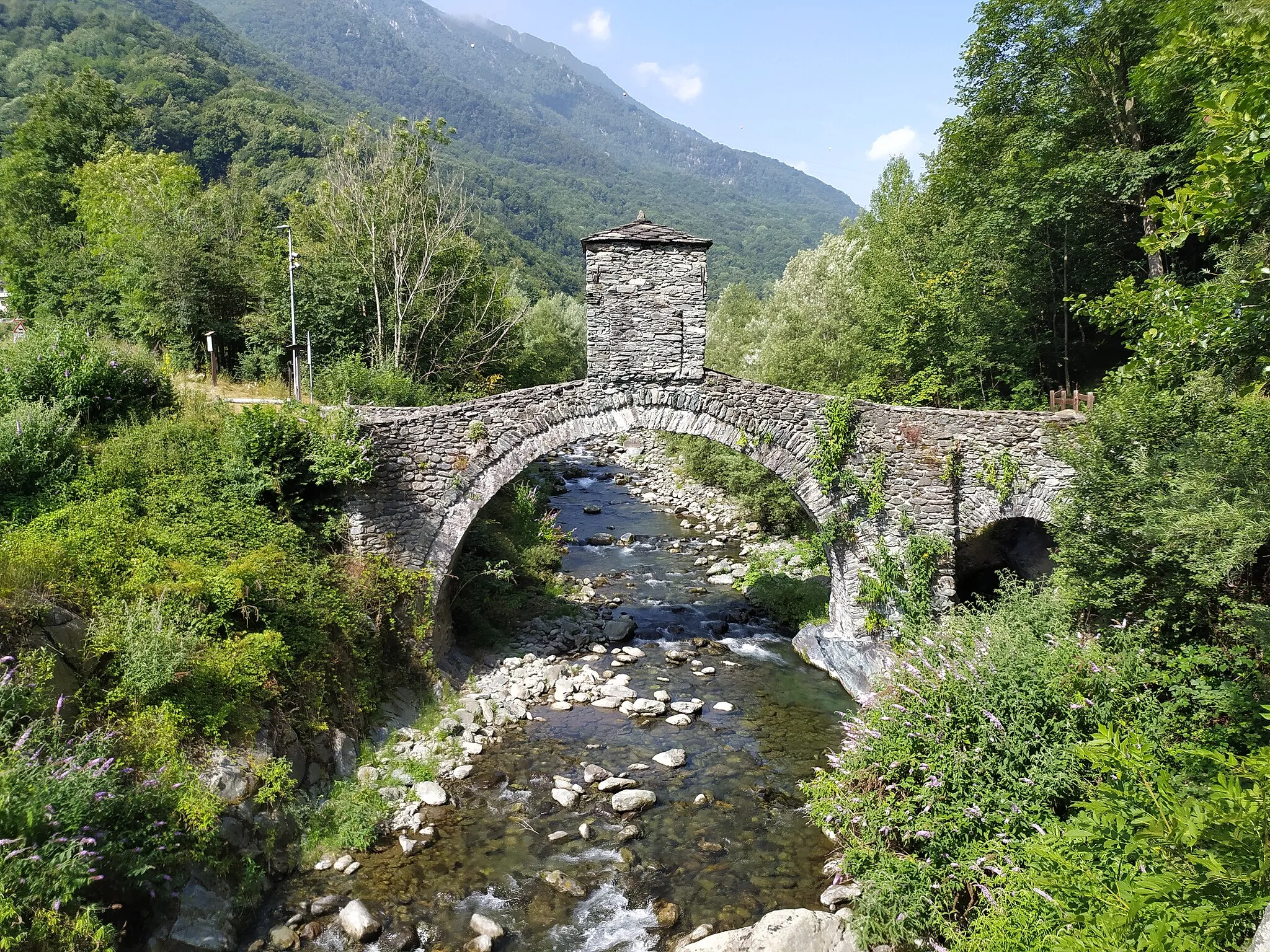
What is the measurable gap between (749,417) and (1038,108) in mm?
9822

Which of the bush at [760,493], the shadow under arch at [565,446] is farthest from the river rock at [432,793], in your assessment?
the bush at [760,493]

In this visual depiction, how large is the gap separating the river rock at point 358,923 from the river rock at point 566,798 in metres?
2.77

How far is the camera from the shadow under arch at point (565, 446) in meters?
12.4

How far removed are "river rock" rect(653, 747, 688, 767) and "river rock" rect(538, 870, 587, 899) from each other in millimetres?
2645

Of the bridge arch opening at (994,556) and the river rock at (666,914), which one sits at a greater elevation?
the bridge arch opening at (994,556)

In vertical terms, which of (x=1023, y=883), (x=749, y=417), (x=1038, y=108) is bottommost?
(x=1023, y=883)

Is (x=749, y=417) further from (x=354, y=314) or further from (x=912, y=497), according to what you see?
(x=354, y=314)

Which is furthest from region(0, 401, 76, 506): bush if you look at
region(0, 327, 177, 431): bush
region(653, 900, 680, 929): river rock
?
region(653, 900, 680, 929): river rock

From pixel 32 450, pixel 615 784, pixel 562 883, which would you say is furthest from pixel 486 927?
pixel 32 450

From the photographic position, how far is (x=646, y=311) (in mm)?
12414

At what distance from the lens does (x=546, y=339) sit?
35.2 metres

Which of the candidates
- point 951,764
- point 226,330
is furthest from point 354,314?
point 951,764

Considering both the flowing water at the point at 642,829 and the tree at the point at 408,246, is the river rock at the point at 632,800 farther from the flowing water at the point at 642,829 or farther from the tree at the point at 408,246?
the tree at the point at 408,246

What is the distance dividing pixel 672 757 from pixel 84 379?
10618 mm
